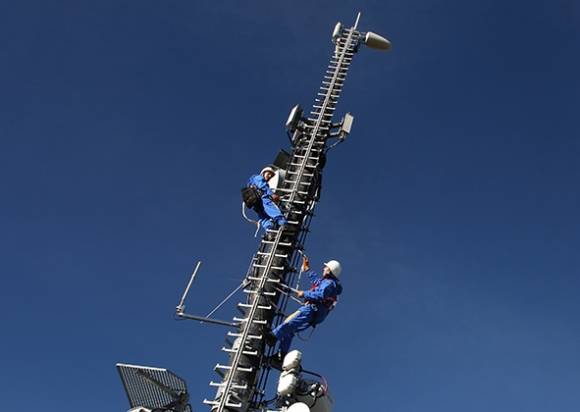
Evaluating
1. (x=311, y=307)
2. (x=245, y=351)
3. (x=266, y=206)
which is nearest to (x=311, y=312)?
(x=311, y=307)

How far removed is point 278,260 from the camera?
50.8 feet

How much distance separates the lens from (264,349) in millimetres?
14469

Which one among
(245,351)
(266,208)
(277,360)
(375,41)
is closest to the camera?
(245,351)

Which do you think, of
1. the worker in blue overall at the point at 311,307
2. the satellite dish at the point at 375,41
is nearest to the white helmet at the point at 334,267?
the worker in blue overall at the point at 311,307

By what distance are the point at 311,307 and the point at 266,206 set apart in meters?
2.66

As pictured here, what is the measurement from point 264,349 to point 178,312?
201 cm

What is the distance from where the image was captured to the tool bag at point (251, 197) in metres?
16.3

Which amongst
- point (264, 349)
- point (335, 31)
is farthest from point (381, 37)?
point (264, 349)

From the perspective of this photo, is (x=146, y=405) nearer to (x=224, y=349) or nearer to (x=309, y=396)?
(x=224, y=349)

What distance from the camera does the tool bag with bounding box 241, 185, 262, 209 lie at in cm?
1627

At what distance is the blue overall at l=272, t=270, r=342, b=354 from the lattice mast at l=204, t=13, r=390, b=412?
31 centimetres

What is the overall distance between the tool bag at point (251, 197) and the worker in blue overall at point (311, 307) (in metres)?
1.85

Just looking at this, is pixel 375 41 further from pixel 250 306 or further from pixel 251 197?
pixel 250 306

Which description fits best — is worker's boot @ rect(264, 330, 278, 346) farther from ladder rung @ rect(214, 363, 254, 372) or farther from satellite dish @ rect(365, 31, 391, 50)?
satellite dish @ rect(365, 31, 391, 50)
